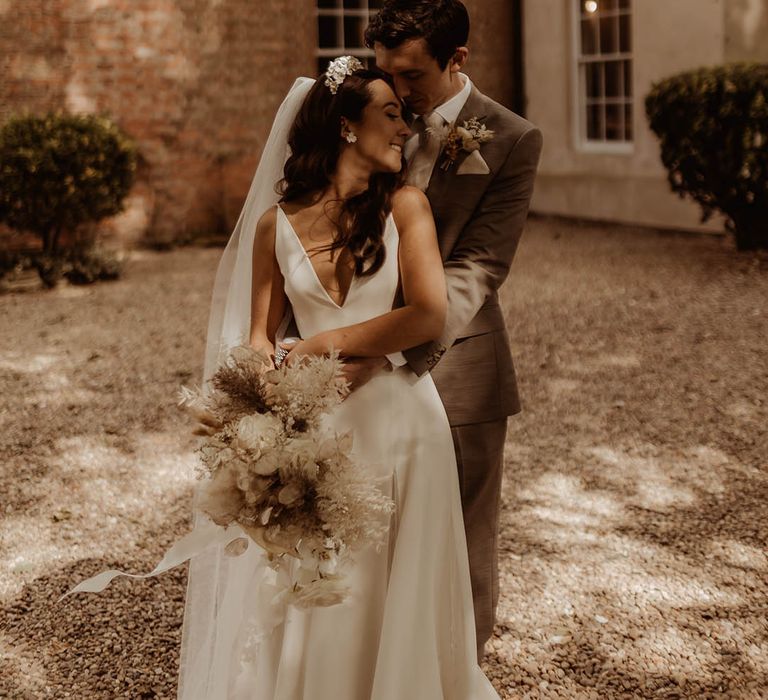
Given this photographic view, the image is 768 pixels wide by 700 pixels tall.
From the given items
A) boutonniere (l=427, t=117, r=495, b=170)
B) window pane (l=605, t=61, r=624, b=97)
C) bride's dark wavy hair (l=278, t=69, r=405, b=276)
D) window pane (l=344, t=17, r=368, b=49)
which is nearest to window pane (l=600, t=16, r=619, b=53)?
window pane (l=605, t=61, r=624, b=97)

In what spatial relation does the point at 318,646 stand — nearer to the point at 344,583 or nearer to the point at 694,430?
the point at 344,583

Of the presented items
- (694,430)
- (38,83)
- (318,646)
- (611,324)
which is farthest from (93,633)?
(38,83)

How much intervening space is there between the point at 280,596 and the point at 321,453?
16.9 inches

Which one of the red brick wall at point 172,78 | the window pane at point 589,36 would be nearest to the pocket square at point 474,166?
the red brick wall at point 172,78

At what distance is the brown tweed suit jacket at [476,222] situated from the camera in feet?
8.72

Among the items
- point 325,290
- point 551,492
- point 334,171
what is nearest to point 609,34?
point 551,492

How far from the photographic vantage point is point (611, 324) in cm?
798

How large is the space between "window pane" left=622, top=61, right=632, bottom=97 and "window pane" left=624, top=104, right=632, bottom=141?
166 millimetres

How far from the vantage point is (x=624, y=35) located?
42.9 ft

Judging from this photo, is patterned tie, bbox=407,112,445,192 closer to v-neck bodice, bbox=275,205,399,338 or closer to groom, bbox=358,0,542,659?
groom, bbox=358,0,542,659

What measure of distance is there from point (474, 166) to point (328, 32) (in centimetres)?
1137

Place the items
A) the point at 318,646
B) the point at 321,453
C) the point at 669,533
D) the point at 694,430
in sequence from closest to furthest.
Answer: the point at 321,453 → the point at 318,646 → the point at 669,533 → the point at 694,430

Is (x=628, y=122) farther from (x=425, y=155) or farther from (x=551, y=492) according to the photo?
(x=425, y=155)

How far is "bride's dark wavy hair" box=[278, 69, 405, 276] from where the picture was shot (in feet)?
8.29
